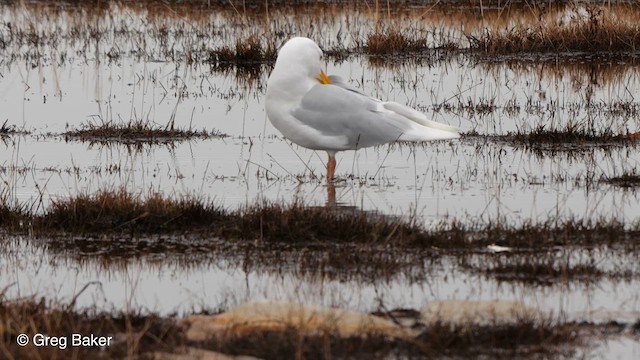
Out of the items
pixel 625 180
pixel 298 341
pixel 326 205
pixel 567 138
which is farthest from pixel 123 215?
pixel 567 138

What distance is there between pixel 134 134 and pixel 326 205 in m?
3.78

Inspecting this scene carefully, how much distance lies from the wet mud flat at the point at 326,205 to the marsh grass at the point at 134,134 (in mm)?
23

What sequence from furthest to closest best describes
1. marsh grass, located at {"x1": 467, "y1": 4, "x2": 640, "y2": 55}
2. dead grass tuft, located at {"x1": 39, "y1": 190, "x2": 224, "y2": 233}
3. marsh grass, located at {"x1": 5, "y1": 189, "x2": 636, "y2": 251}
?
marsh grass, located at {"x1": 467, "y1": 4, "x2": 640, "y2": 55}
dead grass tuft, located at {"x1": 39, "y1": 190, "x2": 224, "y2": 233}
marsh grass, located at {"x1": 5, "y1": 189, "x2": 636, "y2": 251}

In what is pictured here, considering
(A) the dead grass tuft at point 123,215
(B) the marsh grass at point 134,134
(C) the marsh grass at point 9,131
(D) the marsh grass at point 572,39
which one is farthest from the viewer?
(D) the marsh grass at point 572,39

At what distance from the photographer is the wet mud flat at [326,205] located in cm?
604

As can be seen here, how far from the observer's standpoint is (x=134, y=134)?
12641 mm

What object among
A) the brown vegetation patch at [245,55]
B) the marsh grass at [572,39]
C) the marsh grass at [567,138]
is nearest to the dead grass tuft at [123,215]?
the marsh grass at [567,138]

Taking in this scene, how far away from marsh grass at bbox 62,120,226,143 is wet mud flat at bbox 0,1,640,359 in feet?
0.07

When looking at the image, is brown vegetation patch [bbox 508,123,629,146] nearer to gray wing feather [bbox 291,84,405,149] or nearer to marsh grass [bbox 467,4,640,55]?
gray wing feather [bbox 291,84,405,149]

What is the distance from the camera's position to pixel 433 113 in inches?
536

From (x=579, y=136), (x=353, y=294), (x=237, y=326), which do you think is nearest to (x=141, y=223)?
(x=353, y=294)

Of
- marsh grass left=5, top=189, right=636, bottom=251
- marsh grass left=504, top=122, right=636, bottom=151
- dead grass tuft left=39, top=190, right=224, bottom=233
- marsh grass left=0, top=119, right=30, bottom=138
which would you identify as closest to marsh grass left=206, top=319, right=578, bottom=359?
marsh grass left=5, top=189, right=636, bottom=251

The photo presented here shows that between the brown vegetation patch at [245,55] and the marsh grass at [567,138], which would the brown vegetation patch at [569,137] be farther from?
the brown vegetation patch at [245,55]

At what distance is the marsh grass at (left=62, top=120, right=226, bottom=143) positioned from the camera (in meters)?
12.6
